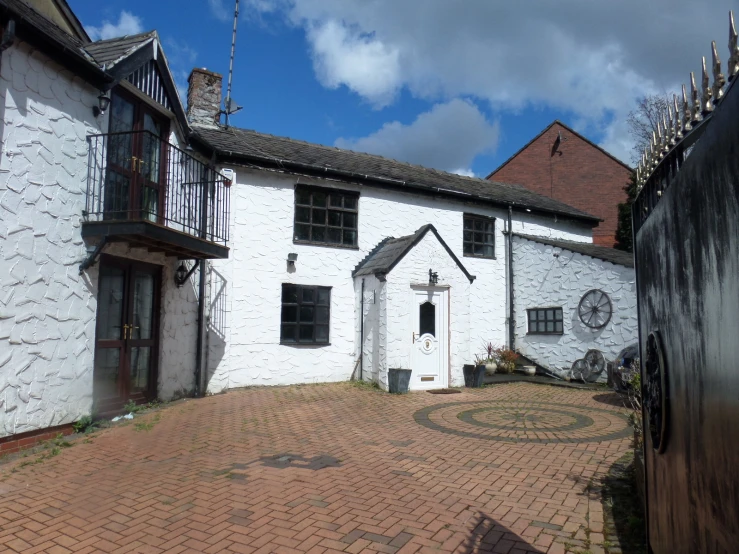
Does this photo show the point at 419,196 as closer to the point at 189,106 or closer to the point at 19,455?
the point at 189,106

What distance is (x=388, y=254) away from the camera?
12.7m

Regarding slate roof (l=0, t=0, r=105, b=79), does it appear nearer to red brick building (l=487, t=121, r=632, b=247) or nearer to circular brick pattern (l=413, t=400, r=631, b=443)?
circular brick pattern (l=413, t=400, r=631, b=443)

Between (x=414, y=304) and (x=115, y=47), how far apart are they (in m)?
7.98

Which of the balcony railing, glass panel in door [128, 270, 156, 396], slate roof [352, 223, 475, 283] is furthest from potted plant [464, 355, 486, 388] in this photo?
glass panel in door [128, 270, 156, 396]

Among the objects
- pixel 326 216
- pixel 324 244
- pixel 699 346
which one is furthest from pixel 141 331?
pixel 699 346

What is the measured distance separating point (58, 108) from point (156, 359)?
4.60 metres

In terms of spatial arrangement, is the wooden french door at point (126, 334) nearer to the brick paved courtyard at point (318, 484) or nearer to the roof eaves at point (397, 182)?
the brick paved courtyard at point (318, 484)

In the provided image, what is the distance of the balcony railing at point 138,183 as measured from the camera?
25.8 feet

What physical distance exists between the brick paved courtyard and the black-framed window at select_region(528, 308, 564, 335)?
19.0 feet

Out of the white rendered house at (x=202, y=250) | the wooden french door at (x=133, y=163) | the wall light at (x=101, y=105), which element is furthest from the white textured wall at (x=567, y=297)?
the wall light at (x=101, y=105)

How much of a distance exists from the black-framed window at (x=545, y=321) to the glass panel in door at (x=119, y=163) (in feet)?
37.9

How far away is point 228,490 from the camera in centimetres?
512

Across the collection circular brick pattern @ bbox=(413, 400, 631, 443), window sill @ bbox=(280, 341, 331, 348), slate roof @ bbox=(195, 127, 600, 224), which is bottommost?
circular brick pattern @ bbox=(413, 400, 631, 443)

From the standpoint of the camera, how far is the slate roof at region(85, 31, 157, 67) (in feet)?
26.1
